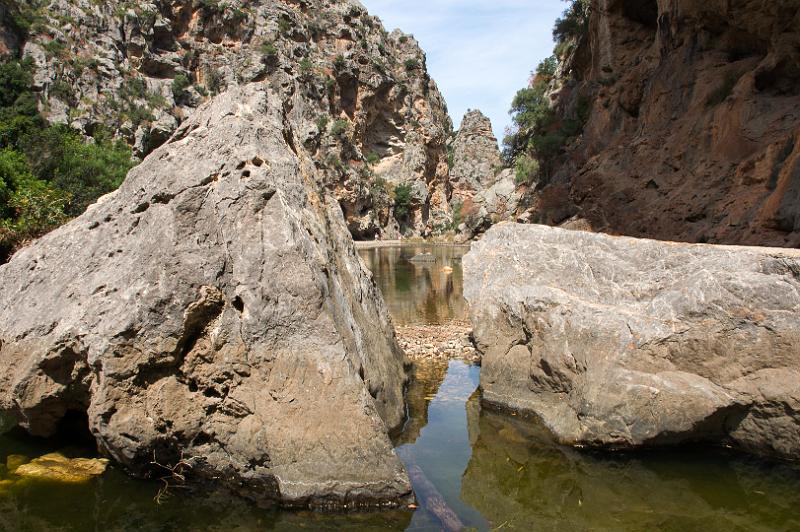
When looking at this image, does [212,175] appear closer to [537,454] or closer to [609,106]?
[537,454]

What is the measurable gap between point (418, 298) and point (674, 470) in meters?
12.9

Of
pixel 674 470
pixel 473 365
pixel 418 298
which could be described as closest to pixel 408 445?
pixel 674 470

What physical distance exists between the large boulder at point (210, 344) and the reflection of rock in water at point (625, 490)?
45.9 inches

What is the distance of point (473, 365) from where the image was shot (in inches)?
368

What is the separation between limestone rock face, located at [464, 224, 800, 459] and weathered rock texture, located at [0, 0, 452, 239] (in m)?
37.0

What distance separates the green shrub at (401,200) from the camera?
75.6m

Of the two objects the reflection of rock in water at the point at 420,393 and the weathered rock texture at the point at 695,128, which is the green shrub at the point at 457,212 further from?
the reflection of rock in water at the point at 420,393

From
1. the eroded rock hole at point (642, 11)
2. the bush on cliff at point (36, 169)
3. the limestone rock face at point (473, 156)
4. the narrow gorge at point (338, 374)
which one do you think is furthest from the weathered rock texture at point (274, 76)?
the narrow gorge at point (338, 374)

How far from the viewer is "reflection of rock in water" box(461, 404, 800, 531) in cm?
448

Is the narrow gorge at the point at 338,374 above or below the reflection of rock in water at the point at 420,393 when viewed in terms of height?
above

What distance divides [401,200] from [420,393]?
68.7 metres

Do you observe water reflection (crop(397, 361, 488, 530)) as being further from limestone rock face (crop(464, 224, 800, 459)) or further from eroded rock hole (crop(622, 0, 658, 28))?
eroded rock hole (crop(622, 0, 658, 28))

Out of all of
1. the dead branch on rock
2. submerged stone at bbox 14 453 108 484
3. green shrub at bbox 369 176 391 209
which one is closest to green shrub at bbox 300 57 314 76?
green shrub at bbox 369 176 391 209

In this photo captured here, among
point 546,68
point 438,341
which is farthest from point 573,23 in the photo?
point 438,341
